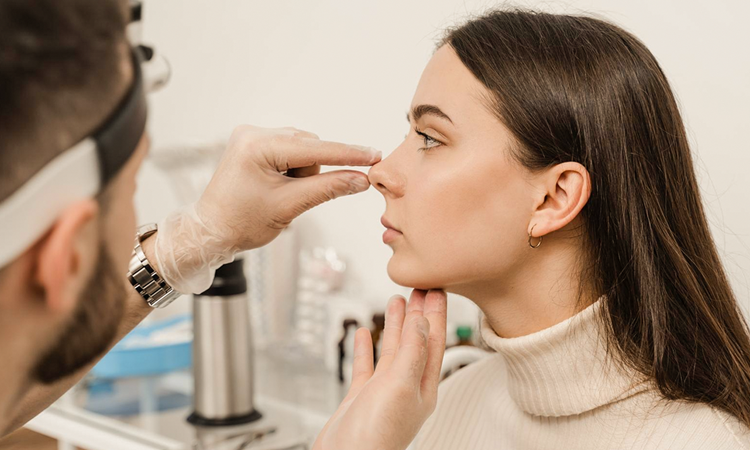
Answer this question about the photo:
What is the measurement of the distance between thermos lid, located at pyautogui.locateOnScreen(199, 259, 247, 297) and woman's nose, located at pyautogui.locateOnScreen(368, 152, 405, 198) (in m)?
0.55

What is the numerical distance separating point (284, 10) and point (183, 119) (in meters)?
0.59

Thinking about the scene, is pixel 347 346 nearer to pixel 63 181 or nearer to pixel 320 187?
pixel 320 187

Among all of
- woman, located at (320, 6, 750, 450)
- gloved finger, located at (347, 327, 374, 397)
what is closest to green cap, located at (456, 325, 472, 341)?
woman, located at (320, 6, 750, 450)

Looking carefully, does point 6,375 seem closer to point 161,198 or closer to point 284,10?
point 284,10

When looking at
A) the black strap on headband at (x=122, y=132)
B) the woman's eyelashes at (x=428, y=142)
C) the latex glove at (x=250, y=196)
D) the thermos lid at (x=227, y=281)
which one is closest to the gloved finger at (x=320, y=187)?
the latex glove at (x=250, y=196)

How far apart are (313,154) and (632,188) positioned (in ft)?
1.50

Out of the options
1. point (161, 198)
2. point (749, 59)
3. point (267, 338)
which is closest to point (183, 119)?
point (161, 198)

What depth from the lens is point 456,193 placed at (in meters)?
1.03

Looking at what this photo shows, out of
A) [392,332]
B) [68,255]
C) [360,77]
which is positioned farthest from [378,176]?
[360,77]

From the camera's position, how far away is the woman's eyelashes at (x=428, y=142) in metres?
1.07

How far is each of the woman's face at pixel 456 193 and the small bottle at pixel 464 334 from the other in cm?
42

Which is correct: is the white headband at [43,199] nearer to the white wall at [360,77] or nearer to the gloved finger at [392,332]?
the gloved finger at [392,332]

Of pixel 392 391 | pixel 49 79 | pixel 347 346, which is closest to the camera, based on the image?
pixel 49 79

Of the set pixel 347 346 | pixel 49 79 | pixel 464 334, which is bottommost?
pixel 347 346
